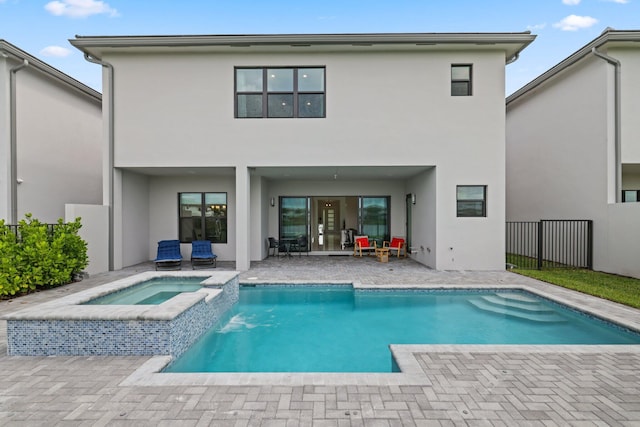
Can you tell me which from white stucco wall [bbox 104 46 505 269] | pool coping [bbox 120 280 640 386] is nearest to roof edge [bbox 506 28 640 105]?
white stucco wall [bbox 104 46 505 269]

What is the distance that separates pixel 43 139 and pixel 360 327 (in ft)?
36.7

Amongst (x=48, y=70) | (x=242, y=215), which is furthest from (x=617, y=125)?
(x=48, y=70)

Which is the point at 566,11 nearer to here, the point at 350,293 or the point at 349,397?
the point at 350,293

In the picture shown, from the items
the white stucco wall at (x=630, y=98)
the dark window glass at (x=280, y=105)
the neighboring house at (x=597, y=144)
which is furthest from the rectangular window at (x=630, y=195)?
the dark window glass at (x=280, y=105)

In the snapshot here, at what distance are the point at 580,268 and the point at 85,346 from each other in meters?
12.1

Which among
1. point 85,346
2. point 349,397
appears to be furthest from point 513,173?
point 85,346

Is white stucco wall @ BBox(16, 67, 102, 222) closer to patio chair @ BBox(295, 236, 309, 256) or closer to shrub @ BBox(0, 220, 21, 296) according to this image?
shrub @ BBox(0, 220, 21, 296)

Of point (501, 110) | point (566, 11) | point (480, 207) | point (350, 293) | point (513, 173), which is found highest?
point (566, 11)

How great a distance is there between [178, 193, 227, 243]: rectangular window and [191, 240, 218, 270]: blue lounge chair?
0.89m

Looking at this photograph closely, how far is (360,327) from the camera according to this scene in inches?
221

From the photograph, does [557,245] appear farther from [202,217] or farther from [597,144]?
[202,217]

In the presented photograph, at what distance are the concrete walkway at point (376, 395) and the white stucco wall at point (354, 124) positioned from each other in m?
5.64

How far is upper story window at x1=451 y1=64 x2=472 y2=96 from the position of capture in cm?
897

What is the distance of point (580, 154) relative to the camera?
9.67 metres
